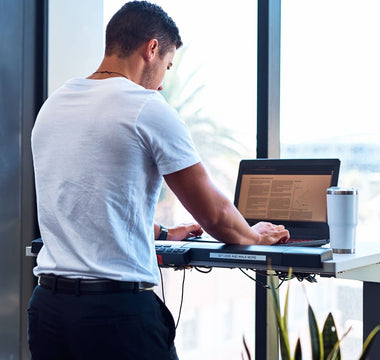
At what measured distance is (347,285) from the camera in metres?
2.33

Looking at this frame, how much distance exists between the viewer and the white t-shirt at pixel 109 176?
1.32 metres

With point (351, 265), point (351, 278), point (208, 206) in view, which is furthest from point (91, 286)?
point (351, 278)

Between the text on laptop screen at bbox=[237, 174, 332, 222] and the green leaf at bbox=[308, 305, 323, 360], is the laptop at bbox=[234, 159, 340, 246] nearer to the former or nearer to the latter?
the text on laptop screen at bbox=[237, 174, 332, 222]

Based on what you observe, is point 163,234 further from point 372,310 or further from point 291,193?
point 372,310

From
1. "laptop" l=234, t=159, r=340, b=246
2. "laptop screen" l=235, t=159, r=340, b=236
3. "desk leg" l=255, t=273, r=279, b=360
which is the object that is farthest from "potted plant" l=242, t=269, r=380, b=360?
"desk leg" l=255, t=273, r=279, b=360

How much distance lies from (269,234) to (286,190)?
386mm

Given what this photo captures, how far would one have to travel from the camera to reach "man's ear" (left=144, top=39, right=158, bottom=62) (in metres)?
1.54

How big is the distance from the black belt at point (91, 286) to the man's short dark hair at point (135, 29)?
0.57m

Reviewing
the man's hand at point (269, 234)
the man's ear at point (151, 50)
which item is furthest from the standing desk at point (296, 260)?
the man's ear at point (151, 50)

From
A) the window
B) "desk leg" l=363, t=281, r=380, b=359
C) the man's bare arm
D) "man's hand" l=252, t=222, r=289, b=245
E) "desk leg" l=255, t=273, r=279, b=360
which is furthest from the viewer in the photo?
"desk leg" l=255, t=273, r=279, b=360

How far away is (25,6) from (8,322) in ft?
5.31

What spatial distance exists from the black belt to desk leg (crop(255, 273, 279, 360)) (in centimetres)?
125

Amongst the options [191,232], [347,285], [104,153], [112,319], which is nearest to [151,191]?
[104,153]

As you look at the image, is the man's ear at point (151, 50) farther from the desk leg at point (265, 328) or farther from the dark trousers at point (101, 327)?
the desk leg at point (265, 328)
